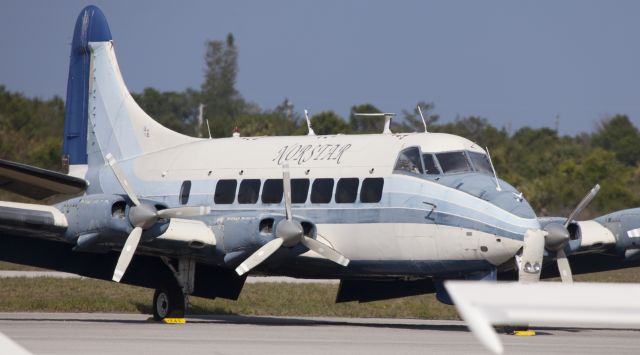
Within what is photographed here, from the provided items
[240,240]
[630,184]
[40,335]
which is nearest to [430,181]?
[240,240]

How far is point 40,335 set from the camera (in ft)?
46.7

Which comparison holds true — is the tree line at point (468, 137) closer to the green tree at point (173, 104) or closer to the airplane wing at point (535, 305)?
the green tree at point (173, 104)

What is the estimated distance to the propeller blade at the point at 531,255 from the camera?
1569cm

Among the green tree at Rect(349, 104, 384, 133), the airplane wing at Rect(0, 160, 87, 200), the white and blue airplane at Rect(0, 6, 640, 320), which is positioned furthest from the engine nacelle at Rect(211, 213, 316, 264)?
the green tree at Rect(349, 104, 384, 133)

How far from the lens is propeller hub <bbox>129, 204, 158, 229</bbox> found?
1642cm

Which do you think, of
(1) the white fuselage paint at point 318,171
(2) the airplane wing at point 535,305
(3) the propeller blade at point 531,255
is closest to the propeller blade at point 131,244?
(1) the white fuselage paint at point 318,171

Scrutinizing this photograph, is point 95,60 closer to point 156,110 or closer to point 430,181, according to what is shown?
point 430,181

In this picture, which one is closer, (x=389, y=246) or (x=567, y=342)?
(x=567, y=342)

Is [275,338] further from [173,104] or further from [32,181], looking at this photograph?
[173,104]

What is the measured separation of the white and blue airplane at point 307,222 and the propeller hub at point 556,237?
0.02m

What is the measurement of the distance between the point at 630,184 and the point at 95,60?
3321 cm

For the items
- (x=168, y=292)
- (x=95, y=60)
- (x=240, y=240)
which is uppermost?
(x=95, y=60)

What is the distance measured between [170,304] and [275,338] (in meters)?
4.56

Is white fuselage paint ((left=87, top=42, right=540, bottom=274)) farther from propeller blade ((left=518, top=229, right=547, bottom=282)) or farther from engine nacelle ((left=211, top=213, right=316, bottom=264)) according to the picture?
engine nacelle ((left=211, top=213, right=316, bottom=264))
